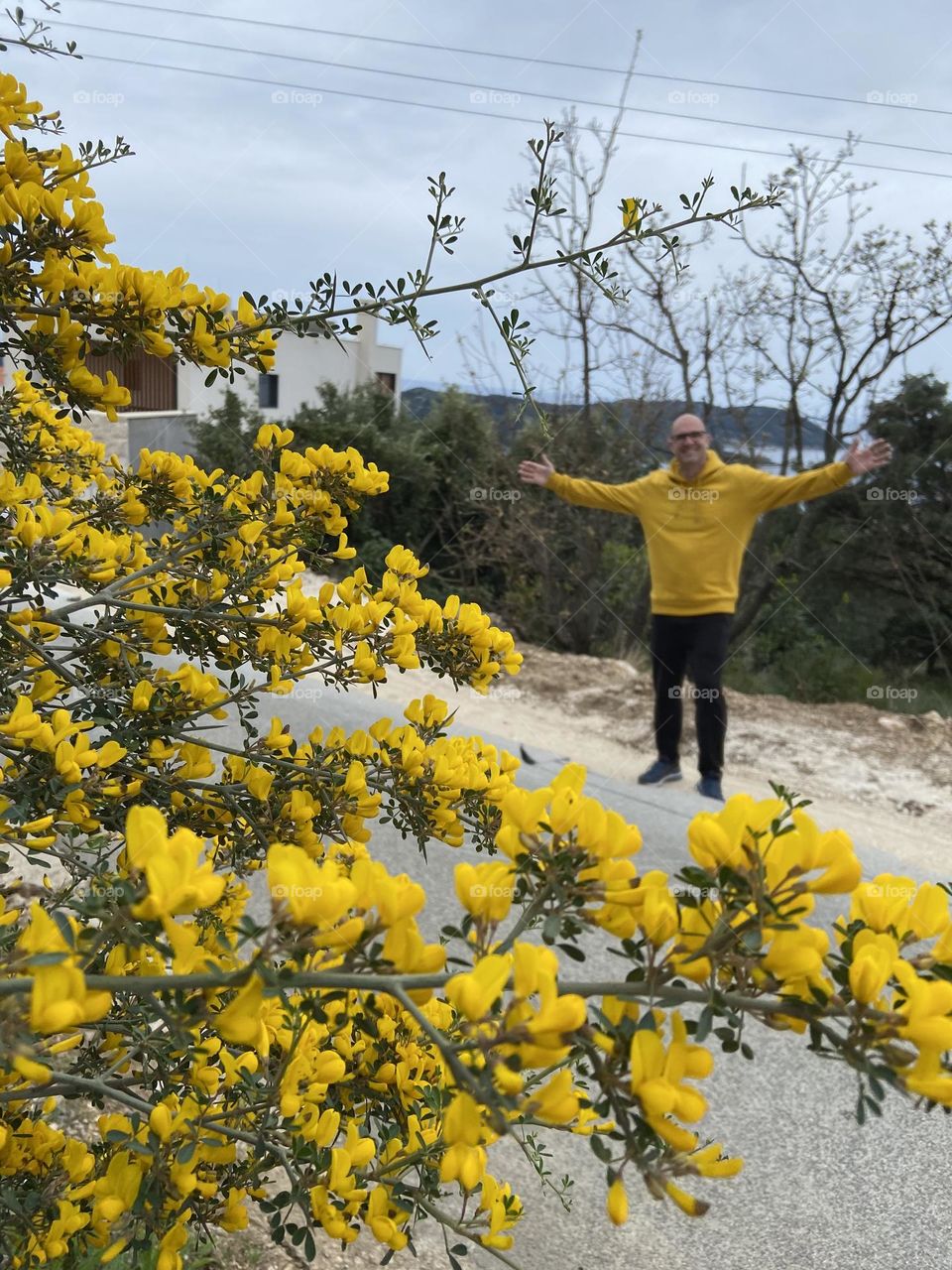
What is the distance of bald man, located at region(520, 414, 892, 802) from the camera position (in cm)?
495

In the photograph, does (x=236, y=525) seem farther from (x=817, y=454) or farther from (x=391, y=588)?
(x=817, y=454)

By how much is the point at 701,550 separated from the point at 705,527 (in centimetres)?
12

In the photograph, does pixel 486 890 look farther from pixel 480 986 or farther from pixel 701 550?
pixel 701 550

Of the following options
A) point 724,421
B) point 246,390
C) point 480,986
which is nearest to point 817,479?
point 480,986

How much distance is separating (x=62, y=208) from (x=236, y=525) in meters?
0.54

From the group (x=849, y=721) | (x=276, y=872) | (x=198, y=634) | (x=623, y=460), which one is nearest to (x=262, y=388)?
(x=623, y=460)

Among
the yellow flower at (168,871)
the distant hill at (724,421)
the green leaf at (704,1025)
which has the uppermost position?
the distant hill at (724,421)

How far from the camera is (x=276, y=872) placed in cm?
62

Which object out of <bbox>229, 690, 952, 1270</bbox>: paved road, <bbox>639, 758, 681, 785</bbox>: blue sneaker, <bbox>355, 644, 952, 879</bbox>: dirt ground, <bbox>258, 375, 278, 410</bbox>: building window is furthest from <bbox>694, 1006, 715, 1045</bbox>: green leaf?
<bbox>258, 375, 278, 410</bbox>: building window

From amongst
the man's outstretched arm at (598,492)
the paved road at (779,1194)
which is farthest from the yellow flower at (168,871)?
the man's outstretched arm at (598,492)

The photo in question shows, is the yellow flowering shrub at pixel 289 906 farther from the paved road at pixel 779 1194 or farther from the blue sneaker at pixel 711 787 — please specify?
the blue sneaker at pixel 711 787

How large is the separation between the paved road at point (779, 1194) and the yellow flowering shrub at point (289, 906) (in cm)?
45

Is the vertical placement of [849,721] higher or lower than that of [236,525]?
lower

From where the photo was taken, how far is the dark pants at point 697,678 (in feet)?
16.3
